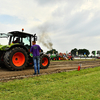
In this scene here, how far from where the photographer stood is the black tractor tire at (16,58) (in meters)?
6.79

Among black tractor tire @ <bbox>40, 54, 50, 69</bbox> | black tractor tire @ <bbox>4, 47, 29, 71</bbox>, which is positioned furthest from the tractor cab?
black tractor tire @ <bbox>40, 54, 50, 69</bbox>

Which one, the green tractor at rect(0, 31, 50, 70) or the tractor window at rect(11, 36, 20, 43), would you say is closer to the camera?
the green tractor at rect(0, 31, 50, 70)

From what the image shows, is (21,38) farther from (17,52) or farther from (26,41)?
(17,52)

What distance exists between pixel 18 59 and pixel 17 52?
52cm

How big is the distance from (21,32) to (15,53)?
1.70 meters

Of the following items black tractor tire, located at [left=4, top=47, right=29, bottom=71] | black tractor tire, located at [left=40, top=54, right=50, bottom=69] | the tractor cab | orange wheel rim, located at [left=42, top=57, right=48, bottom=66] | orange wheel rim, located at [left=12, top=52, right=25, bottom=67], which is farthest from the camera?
orange wheel rim, located at [left=42, top=57, right=48, bottom=66]

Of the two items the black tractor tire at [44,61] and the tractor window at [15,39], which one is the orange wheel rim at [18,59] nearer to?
the tractor window at [15,39]

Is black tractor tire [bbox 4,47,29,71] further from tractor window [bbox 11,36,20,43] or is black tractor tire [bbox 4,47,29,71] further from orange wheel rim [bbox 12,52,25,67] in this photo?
tractor window [bbox 11,36,20,43]

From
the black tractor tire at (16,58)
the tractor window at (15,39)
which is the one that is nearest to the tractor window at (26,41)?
the tractor window at (15,39)

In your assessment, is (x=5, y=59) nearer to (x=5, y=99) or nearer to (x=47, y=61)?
(x=47, y=61)

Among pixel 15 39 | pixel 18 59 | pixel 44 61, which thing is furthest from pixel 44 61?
pixel 15 39

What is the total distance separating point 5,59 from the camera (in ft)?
22.4

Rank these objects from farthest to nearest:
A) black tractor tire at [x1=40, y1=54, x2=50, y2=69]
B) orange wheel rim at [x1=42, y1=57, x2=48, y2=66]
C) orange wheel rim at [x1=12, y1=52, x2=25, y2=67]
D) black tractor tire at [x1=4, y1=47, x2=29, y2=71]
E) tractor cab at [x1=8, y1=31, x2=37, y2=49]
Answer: orange wheel rim at [x1=42, y1=57, x2=48, y2=66] → black tractor tire at [x1=40, y1=54, x2=50, y2=69] → tractor cab at [x1=8, y1=31, x2=37, y2=49] → orange wheel rim at [x1=12, y1=52, x2=25, y2=67] → black tractor tire at [x1=4, y1=47, x2=29, y2=71]

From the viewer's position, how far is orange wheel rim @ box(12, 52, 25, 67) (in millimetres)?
7199
